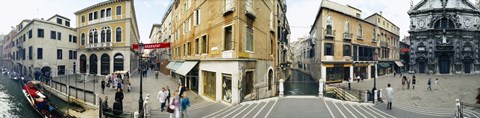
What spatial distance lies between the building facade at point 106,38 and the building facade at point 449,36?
155ft

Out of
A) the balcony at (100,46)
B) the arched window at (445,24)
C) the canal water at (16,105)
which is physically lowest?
the canal water at (16,105)

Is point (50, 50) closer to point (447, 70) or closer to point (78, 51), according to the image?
point (78, 51)

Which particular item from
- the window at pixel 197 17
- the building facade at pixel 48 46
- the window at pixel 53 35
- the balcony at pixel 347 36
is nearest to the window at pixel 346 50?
the balcony at pixel 347 36

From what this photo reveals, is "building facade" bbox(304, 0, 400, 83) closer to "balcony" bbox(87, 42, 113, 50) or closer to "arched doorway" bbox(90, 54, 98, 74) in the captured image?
"balcony" bbox(87, 42, 113, 50)

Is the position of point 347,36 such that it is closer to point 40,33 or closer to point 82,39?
point 82,39

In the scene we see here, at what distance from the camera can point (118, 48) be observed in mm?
30438

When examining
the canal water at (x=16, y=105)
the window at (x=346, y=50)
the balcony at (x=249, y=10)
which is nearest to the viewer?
the balcony at (x=249, y=10)

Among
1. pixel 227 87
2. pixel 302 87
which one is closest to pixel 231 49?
pixel 227 87

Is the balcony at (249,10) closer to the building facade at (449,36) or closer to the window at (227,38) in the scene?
the window at (227,38)

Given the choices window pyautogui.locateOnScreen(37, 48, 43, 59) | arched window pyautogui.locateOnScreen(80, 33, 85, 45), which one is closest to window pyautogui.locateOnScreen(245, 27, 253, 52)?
arched window pyautogui.locateOnScreen(80, 33, 85, 45)

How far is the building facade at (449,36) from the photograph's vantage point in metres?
37.9

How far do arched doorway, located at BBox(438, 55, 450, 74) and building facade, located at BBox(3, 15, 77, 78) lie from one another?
185 ft

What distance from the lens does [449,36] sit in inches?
1510

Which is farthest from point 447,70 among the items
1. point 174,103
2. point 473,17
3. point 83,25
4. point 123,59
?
point 83,25
